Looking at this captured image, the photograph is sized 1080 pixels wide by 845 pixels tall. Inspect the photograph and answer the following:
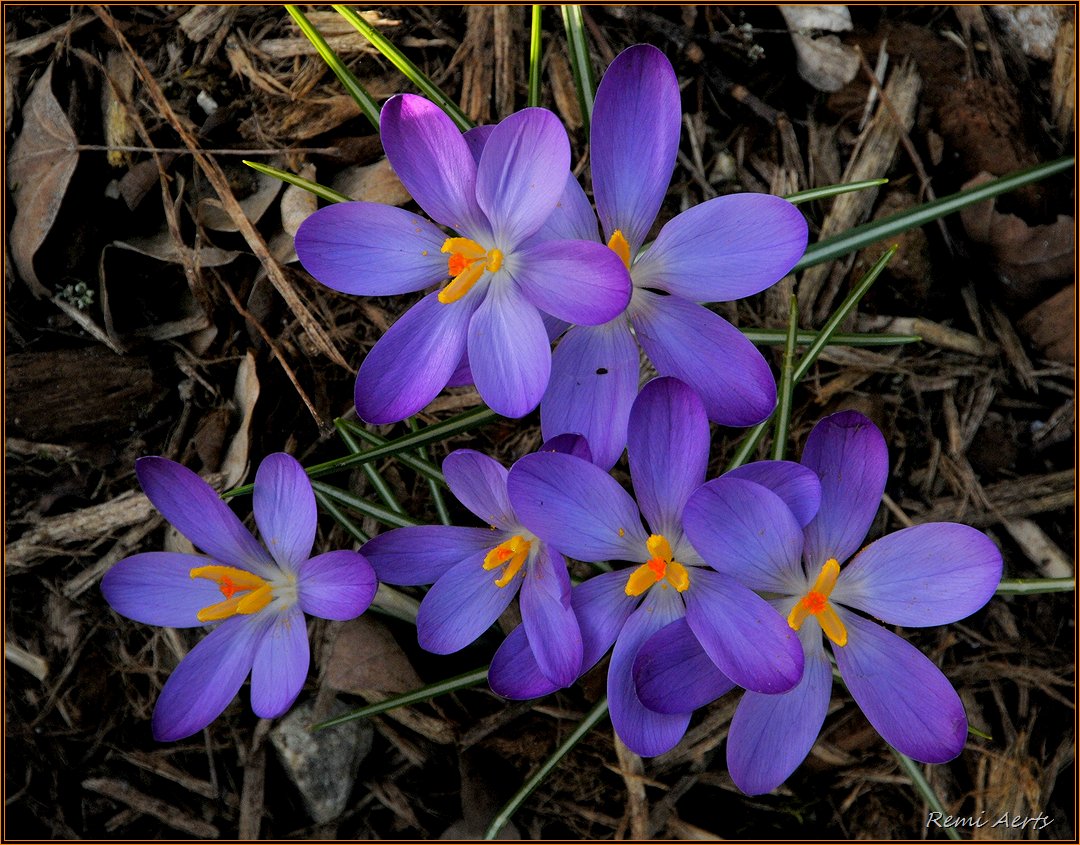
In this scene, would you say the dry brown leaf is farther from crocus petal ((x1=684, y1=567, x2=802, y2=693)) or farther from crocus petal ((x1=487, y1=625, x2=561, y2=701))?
crocus petal ((x1=684, y1=567, x2=802, y2=693))

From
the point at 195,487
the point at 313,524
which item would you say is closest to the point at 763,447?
the point at 313,524

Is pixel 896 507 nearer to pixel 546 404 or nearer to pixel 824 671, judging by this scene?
pixel 824 671

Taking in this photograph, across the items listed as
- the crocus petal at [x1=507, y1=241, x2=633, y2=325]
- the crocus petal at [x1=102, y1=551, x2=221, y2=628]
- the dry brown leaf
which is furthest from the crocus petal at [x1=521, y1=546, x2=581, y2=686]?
the dry brown leaf

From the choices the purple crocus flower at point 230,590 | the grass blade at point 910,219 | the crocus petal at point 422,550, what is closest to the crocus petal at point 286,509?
the purple crocus flower at point 230,590

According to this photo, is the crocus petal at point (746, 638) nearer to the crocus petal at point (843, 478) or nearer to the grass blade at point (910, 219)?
the crocus petal at point (843, 478)

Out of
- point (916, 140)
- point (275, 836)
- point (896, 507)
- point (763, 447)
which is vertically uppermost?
point (916, 140)
